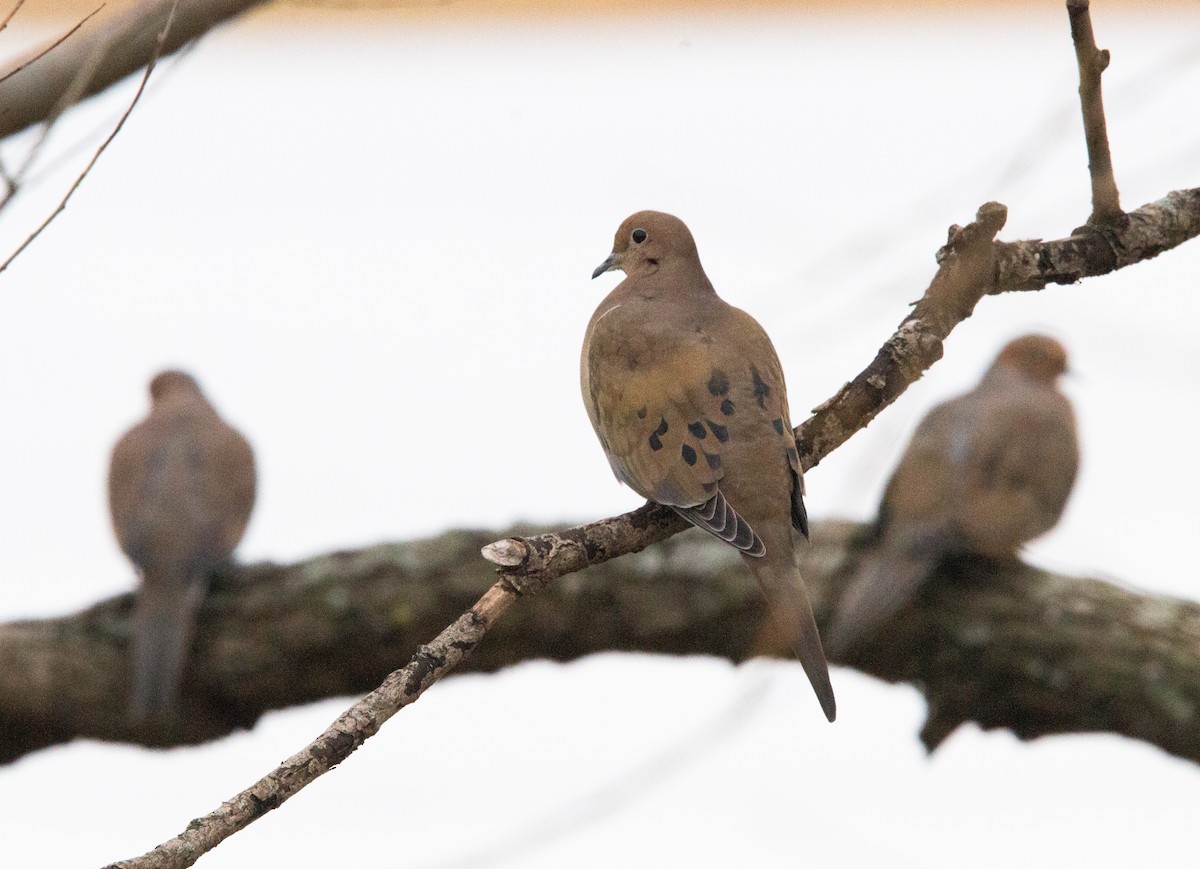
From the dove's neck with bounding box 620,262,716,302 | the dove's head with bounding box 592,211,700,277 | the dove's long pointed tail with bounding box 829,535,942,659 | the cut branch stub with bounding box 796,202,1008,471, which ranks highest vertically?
the dove's head with bounding box 592,211,700,277

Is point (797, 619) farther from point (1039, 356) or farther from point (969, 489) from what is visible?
point (1039, 356)

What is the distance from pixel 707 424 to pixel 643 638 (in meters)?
1.52

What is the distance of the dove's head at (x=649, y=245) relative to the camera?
4055mm

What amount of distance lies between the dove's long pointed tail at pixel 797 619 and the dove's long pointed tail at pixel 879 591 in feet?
5.16

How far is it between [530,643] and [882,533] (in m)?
1.21

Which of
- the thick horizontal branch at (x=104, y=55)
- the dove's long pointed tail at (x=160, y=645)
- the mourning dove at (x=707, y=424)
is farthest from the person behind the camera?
the dove's long pointed tail at (x=160, y=645)

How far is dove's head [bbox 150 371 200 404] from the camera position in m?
6.43

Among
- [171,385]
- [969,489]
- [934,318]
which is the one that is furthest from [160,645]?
[934,318]

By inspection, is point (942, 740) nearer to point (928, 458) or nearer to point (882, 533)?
point (882, 533)

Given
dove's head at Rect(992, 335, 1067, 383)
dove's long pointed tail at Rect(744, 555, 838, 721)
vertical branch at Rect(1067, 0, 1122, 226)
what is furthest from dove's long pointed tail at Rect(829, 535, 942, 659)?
vertical branch at Rect(1067, 0, 1122, 226)

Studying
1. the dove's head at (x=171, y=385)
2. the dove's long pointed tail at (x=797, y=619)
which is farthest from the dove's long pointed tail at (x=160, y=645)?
the dove's long pointed tail at (x=797, y=619)

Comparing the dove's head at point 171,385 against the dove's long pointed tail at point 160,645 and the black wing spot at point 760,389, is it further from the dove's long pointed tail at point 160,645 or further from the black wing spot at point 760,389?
the black wing spot at point 760,389

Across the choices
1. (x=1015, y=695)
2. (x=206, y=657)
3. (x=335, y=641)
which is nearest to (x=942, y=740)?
(x=1015, y=695)

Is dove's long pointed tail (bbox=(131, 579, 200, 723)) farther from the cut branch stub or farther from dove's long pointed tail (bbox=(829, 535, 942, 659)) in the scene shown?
the cut branch stub
